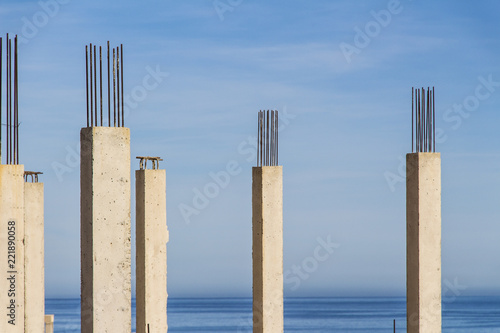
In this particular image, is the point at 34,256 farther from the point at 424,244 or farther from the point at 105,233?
the point at 424,244

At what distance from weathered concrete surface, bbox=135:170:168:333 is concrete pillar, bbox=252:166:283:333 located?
1.29 meters

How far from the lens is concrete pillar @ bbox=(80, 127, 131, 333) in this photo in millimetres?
7758

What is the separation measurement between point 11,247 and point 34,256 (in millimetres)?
3171

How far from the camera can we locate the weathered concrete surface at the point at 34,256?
12742 mm

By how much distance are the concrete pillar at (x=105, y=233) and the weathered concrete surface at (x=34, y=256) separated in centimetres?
521

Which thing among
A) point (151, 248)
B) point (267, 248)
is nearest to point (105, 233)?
point (151, 248)

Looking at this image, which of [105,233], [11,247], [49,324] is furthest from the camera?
[49,324]

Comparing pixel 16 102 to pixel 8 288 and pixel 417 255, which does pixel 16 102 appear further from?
pixel 417 255

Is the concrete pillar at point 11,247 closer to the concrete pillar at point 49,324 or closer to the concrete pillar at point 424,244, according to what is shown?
the concrete pillar at point 424,244

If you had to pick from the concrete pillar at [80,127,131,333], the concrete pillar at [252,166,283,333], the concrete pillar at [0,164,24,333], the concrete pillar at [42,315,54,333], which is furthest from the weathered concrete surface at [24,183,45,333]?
the concrete pillar at [80,127,131,333]

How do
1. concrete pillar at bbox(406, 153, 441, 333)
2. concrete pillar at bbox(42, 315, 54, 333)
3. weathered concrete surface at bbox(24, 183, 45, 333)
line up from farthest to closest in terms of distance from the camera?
concrete pillar at bbox(42, 315, 54, 333) < weathered concrete surface at bbox(24, 183, 45, 333) < concrete pillar at bbox(406, 153, 441, 333)

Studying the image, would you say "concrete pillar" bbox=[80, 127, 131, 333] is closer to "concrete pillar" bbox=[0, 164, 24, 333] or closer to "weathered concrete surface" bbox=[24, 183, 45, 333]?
"concrete pillar" bbox=[0, 164, 24, 333]

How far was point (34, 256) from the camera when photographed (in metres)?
13.1

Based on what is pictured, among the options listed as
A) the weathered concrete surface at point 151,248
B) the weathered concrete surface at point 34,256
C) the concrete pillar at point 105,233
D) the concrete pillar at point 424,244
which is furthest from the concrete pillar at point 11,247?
the concrete pillar at point 424,244
